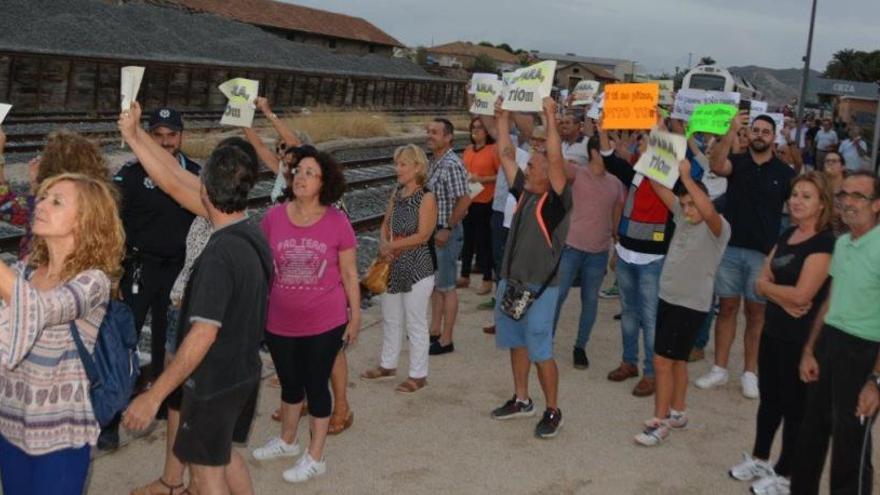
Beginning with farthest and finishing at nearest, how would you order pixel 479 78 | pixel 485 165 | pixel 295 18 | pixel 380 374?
pixel 295 18, pixel 485 165, pixel 479 78, pixel 380 374

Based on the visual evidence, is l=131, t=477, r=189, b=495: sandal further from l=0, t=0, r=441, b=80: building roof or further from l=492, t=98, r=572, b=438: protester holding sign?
l=0, t=0, r=441, b=80: building roof

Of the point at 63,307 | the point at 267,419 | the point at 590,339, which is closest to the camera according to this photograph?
the point at 63,307

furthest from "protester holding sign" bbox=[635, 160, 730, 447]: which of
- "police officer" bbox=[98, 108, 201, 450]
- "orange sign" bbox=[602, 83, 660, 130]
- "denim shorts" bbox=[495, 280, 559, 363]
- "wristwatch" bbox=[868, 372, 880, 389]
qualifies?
"police officer" bbox=[98, 108, 201, 450]

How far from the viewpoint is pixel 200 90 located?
3094 cm

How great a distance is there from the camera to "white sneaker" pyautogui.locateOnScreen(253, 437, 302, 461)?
17.0 feet

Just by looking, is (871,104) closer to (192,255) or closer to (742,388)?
(742,388)

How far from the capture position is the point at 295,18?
68.2 m

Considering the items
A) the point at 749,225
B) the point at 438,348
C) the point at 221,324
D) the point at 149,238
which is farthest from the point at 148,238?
the point at 749,225

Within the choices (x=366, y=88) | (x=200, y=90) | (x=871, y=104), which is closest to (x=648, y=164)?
(x=200, y=90)

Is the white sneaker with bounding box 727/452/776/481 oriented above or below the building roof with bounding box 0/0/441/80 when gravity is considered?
below

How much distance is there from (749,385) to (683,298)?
5.16 feet

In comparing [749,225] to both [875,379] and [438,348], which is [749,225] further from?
[875,379]

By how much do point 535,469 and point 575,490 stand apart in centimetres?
33

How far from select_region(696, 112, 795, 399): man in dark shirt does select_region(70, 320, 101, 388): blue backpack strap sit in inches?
196
